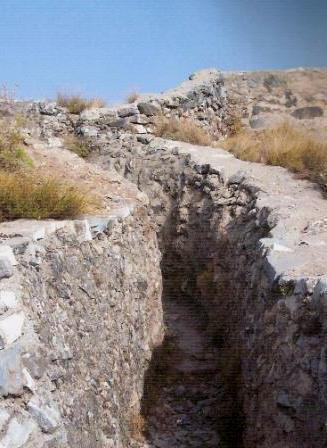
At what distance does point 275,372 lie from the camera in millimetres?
4488

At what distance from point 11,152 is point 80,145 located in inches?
204

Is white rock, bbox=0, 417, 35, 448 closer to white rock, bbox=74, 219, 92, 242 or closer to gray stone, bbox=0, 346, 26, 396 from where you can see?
gray stone, bbox=0, 346, 26, 396

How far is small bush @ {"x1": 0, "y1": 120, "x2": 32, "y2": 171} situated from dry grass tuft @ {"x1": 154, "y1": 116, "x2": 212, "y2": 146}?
530 cm

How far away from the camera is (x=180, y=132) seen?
Result: 1197 centimetres

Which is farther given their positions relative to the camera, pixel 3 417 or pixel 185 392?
pixel 185 392

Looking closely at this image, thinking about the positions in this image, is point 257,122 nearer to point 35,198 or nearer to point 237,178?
point 237,178

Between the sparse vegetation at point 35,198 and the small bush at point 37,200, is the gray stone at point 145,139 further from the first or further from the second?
the small bush at point 37,200

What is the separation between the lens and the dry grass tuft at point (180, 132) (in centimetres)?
1177

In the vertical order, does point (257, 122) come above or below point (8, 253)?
above

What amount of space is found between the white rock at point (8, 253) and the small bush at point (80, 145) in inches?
296

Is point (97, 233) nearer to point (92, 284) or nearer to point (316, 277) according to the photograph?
point (92, 284)

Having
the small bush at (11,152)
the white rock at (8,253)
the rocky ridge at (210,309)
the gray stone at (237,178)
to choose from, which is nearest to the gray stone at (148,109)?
the rocky ridge at (210,309)

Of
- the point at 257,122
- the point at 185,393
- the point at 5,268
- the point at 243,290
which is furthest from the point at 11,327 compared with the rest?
the point at 257,122

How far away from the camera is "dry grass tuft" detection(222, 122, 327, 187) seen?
8816 millimetres
